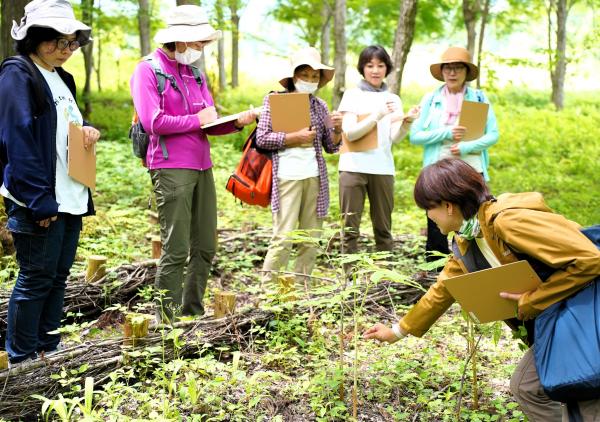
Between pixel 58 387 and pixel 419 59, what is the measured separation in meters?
38.9

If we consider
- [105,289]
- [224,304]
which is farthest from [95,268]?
[224,304]

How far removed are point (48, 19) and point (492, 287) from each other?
2.64 meters

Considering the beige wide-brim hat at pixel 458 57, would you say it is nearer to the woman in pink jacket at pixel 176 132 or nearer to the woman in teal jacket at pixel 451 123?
the woman in teal jacket at pixel 451 123

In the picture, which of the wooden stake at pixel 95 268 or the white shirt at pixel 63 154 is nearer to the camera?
the white shirt at pixel 63 154

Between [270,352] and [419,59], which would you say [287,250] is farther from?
[419,59]

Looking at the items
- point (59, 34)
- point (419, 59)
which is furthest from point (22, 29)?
point (419, 59)

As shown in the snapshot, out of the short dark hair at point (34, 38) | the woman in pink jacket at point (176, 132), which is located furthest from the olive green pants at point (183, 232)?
the short dark hair at point (34, 38)

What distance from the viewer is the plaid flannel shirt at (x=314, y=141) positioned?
5004mm

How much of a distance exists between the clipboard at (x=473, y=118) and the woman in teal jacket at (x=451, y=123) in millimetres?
44

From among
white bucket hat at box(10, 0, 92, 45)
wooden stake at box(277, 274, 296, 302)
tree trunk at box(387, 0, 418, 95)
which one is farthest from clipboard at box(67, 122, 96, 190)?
tree trunk at box(387, 0, 418, 95)

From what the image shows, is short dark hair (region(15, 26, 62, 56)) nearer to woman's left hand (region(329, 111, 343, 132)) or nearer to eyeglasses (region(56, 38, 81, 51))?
eyeglasses (region(56, 38, 81, 51))

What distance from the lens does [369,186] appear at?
5602 mm

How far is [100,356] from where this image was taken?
361cm

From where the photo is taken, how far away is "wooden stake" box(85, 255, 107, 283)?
16.2ft
